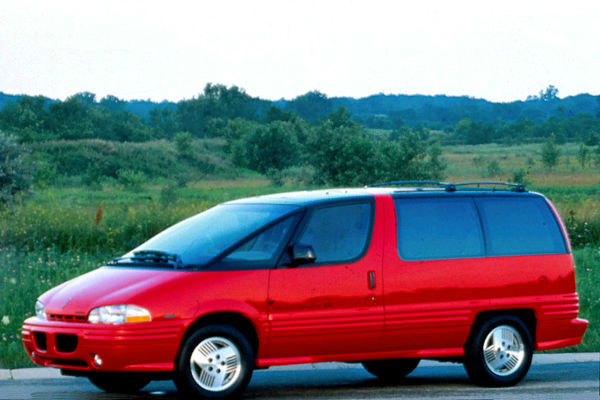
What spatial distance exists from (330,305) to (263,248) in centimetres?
74

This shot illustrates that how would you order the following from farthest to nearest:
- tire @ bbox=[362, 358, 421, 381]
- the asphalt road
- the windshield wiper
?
tire @ bbox=[362, 358, 421, 381]
the asphalt road
the windshield wiper

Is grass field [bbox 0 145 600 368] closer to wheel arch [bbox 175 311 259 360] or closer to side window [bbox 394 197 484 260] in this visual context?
wheel arch [bbox 175 311 259 360]

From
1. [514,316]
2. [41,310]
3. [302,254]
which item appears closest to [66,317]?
[41,310]

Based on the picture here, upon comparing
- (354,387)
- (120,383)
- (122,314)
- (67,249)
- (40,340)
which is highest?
(122,314)

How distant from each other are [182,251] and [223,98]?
142758mm

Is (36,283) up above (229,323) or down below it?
below

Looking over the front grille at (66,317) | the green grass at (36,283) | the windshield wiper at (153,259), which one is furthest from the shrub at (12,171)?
the front grille at (66,317)

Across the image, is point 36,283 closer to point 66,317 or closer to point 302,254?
point 66,317

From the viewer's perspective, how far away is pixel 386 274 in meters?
8.56

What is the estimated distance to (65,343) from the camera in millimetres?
7762

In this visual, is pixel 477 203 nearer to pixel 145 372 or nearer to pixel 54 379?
pixel 145 372

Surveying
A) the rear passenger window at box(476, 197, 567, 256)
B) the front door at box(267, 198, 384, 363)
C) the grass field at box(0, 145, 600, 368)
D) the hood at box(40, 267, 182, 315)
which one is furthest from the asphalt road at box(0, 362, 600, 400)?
the grass field at box(0, 145, 600, 368)

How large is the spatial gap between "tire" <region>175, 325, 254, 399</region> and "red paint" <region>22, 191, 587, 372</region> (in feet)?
0.42

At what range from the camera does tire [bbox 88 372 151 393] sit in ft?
28.4
